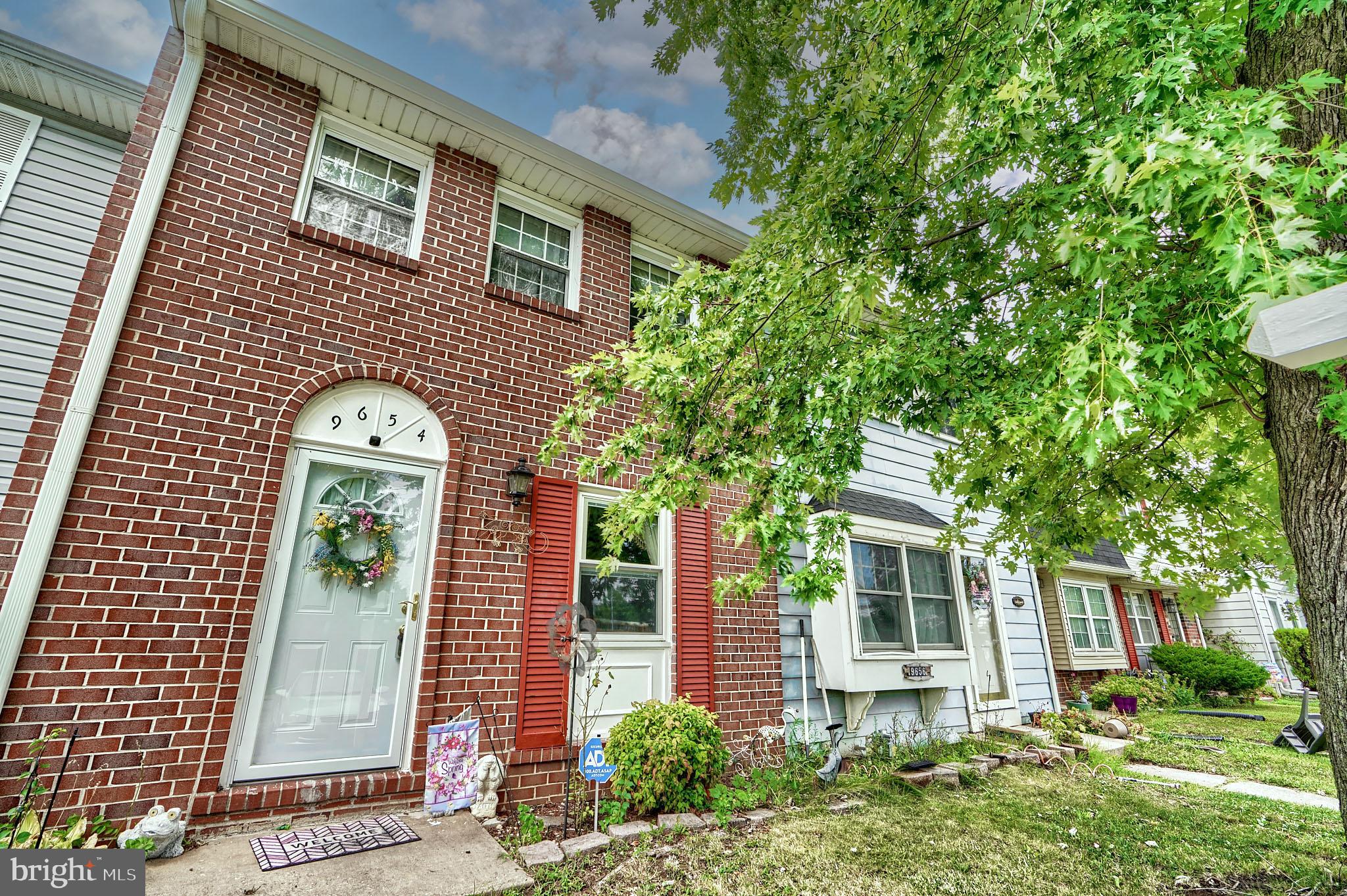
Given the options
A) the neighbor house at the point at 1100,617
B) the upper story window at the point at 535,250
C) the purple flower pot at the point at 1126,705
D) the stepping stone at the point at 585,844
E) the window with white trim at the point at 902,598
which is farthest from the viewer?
the neighbor house at the point at 1100,617

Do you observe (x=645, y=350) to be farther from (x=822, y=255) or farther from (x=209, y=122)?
(x=209, y=122)

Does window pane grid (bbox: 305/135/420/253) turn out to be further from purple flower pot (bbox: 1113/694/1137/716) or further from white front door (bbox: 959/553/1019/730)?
purple flower pot (bbox: 1113/694/1137/716)

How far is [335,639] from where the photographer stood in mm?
4129

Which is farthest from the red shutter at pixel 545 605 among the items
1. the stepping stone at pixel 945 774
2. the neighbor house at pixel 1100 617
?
the neighbor house at pixel 1100 617

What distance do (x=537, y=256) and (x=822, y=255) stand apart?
3.43m

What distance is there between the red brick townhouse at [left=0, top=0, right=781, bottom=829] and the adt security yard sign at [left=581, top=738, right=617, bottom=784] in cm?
57

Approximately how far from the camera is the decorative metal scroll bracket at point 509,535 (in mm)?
4809

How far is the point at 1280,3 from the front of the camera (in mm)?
2168

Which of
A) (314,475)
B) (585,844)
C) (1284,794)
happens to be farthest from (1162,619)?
(314,475)

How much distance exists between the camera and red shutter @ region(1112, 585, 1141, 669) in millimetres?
12531

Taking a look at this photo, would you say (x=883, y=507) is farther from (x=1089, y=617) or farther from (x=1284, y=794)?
(x=1089, y=617)

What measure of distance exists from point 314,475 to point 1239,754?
11.1 meters

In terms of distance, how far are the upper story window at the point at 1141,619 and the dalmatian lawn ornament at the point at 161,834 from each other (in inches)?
649

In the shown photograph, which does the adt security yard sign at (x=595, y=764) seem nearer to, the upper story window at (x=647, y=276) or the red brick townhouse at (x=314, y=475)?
the red brick townhouse at (x=314, y=475)
